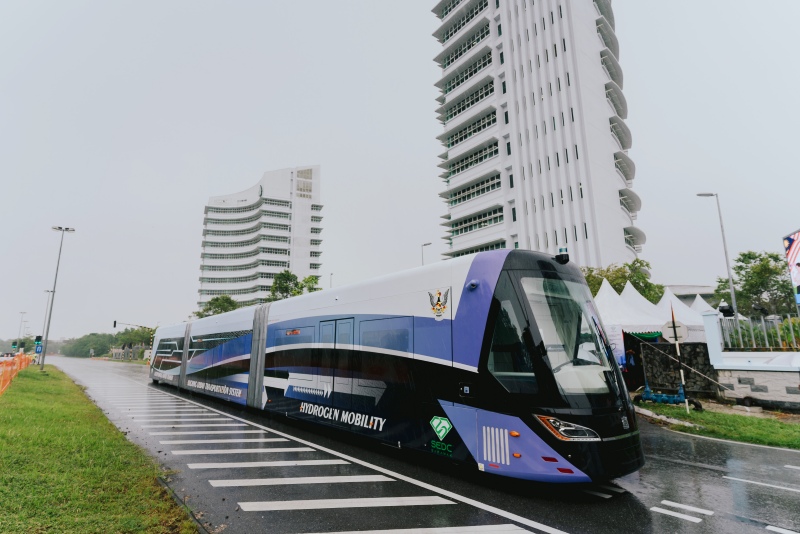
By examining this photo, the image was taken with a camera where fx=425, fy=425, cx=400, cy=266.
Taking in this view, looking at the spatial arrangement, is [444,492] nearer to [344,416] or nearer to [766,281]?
[344,416]

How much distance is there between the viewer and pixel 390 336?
8031 millimetres

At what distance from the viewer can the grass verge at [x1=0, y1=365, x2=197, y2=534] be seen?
4.69 m

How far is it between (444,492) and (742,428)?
9.01 metres

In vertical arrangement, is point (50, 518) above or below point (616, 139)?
below

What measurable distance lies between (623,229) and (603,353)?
50497mm

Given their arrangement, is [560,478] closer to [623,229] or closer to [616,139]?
[623,229]

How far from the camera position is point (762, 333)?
1364cm

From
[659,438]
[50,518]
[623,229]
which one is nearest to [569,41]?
[623,229]

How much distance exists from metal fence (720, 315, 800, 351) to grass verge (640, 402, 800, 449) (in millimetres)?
2976

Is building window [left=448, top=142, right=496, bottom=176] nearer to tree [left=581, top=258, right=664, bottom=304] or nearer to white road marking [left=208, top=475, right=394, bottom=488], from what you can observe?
tree [left=581, top=258, right=664, bottom=304]

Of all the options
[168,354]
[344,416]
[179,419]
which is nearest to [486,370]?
[344,416]

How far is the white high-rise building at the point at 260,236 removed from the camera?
10906 cm

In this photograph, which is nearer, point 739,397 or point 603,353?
point 603,353

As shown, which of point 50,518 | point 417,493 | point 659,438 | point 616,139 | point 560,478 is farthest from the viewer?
point 616,139
